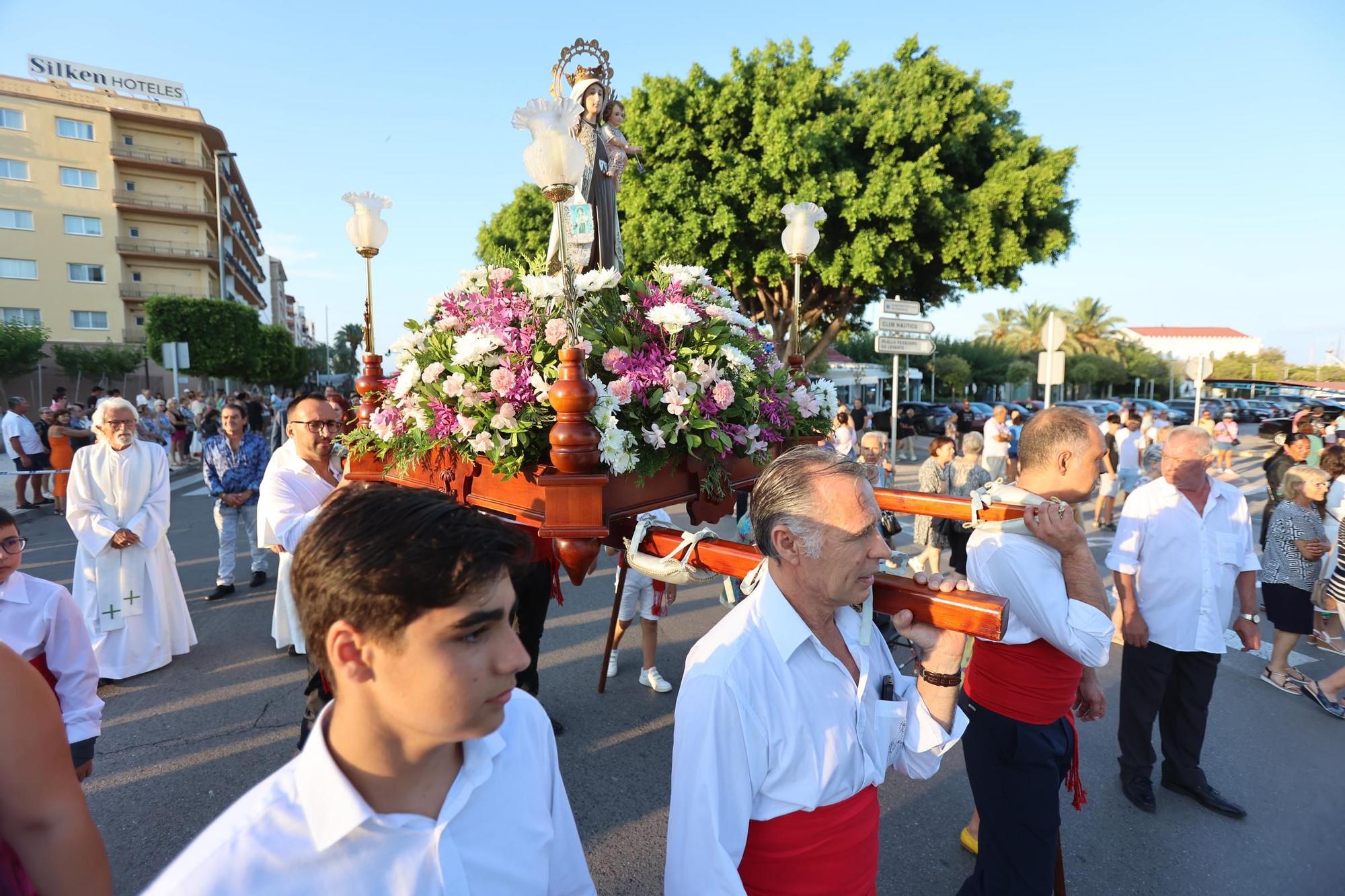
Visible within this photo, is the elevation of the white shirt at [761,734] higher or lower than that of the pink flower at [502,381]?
lower

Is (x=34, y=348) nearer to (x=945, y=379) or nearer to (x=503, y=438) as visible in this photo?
(x=503, y=438)

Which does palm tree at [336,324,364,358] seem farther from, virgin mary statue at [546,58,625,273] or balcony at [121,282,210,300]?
virgin mary statue at [546,58,625,273]

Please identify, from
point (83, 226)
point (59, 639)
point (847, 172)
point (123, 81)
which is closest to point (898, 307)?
point (847, 172)

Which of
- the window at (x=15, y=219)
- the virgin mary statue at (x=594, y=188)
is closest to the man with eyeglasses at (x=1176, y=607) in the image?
the virgin mary statue at (x=594, y=188)

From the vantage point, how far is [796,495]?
1.85m

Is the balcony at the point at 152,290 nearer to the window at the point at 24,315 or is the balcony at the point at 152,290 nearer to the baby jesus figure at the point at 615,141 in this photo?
the window at the point at 24,315

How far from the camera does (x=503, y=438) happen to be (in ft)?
7.24

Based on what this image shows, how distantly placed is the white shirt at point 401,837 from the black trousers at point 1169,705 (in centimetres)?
357

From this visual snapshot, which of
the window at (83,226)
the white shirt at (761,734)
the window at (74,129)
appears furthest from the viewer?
the window at (83,226)

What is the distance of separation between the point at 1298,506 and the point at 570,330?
653 centimetres

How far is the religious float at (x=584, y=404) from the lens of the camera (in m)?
2.07

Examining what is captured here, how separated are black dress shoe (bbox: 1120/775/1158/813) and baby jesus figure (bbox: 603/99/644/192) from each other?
14.2 ft

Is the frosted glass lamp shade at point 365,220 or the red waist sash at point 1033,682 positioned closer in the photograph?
the red waist sash at point 1033,682

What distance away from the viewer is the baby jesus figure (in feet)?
11.1
